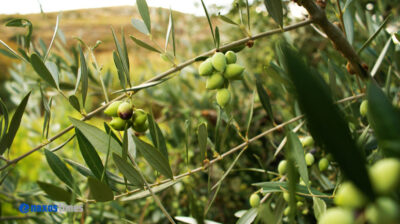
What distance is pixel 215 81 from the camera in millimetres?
571

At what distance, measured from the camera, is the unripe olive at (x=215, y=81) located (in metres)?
0.57

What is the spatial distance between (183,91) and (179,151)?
437mm

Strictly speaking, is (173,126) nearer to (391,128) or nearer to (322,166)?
(322,166)

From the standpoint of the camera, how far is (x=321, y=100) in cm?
17

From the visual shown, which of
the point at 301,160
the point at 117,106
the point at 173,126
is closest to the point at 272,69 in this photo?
the point at 301,160

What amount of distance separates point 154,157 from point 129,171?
0.05 m

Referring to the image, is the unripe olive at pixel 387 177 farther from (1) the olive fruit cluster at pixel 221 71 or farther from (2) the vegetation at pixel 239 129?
(1) the olive fruit cluster at pixel 221 71

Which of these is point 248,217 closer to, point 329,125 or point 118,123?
point 118,123

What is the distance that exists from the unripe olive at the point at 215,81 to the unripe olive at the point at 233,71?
0.01 m

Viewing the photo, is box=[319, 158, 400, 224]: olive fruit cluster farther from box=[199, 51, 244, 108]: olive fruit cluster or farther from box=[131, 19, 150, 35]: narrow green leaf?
box=[131, 19, 150, 35]: narrow green leaf

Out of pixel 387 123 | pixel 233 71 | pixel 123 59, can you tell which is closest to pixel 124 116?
pixel 123 59

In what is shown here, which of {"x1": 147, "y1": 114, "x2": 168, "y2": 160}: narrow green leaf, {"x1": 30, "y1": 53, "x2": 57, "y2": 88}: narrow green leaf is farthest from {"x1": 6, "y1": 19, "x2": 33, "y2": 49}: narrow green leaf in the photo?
{"x1": 147, "y1": 114, "x2": 168, "y2": 160}: narrow green leaf

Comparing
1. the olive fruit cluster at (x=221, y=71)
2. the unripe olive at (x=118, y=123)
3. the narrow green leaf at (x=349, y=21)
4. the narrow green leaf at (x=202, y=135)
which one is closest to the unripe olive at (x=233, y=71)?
the olive fruit cluster at (x=221, y=71)

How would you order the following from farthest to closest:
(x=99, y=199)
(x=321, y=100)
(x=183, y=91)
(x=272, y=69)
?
(x=183, y=91), (x=272, y=69), (x=99, y=199), (x=321, y=100)
